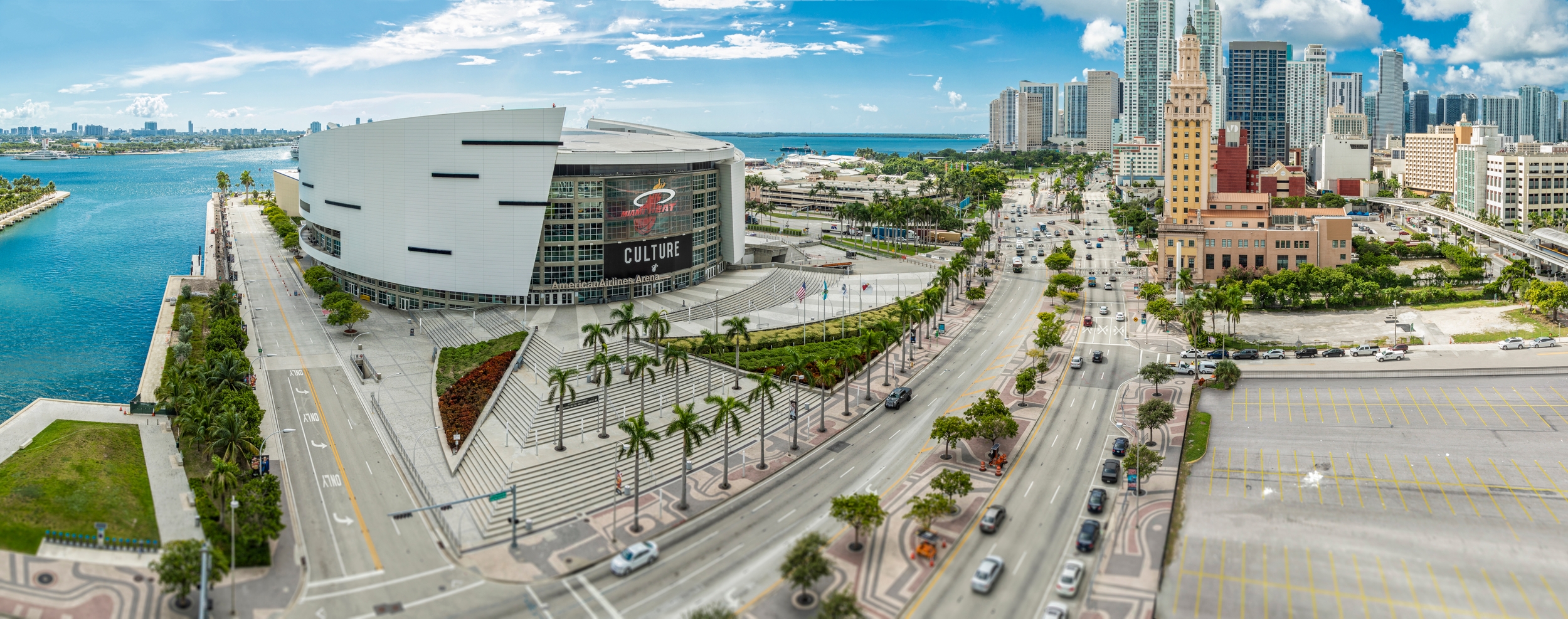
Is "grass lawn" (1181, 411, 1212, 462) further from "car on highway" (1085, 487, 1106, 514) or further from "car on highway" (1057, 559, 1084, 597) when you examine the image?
"car on highway" (1057, 559, 1084, 597)

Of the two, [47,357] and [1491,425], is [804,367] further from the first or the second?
[47,357]

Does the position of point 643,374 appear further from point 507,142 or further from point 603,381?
point 507,142

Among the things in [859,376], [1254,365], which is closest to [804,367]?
[859,376]

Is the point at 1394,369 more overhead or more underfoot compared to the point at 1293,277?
more underfoot

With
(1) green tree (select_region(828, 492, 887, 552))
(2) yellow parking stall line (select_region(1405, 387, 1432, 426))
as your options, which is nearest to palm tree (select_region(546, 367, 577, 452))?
(1) green tree (select_region(828, 492, 887, 552))

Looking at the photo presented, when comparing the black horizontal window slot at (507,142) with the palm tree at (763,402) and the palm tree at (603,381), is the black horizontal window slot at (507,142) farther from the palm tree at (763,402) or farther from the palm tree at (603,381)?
the palm tree at (763,402)

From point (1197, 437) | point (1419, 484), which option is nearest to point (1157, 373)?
point (1197, 437)
